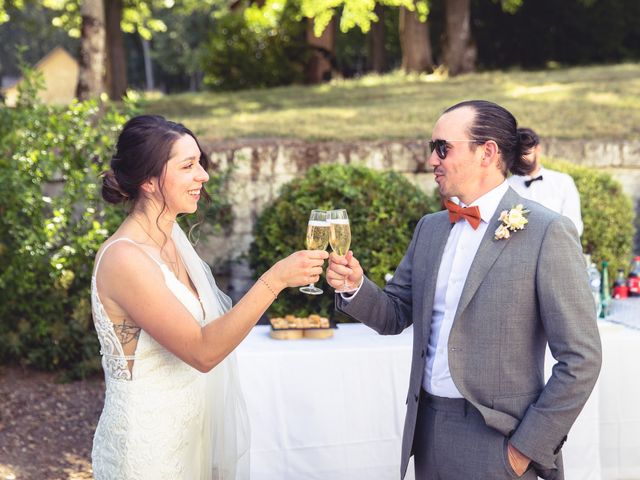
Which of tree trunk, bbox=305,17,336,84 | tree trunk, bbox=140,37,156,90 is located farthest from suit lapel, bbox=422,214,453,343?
tree trunk, bbox=140,37,156,90

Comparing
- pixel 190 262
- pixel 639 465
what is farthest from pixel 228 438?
pixel 639 465

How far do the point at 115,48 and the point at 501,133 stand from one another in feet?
59.5

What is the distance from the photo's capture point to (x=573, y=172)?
7.66 metres

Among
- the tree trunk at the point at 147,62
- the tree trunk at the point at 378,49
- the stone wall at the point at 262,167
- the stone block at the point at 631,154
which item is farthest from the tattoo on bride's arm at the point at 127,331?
the tree trunk at the point at 147,62

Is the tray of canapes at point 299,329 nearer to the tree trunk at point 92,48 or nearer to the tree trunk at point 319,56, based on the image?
the tree trunk at point 92,48

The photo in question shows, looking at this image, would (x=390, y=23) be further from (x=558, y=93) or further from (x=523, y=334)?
(x=523, y=334)

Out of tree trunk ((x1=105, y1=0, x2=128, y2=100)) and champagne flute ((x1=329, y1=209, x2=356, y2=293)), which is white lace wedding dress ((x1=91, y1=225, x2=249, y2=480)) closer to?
champagne flute ((x1=329, y1=209, x2=356, y2=293))

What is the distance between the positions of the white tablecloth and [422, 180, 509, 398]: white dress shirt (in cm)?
143

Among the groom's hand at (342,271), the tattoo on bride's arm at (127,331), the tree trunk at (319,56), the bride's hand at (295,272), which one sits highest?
the tree trunk at (319,56)

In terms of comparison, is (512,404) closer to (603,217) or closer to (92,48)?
(603,217)

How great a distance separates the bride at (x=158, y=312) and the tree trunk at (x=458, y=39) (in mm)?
16173

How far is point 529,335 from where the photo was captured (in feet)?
9.20

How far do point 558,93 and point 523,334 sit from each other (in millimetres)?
11978

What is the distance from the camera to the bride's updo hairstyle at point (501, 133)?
115 inches
